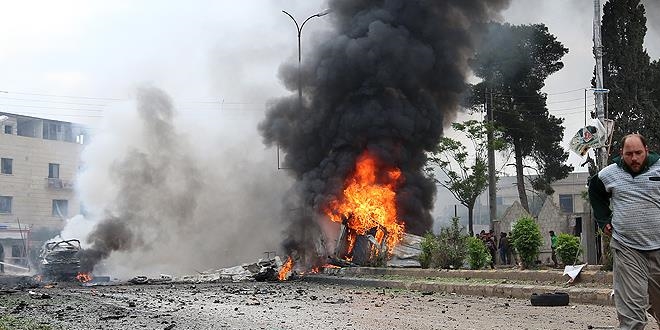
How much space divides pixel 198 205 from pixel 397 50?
13.7 meters

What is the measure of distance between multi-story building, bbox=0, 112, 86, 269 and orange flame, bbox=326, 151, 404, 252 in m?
28.4

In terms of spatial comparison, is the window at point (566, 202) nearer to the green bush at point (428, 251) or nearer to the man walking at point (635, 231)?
the green bush at point (428, 251)

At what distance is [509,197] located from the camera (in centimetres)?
8925

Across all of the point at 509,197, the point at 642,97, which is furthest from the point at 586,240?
the point at 509,197

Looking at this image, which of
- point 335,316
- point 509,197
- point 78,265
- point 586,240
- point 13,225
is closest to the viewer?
point 335,316

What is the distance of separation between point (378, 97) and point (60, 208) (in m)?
34.5

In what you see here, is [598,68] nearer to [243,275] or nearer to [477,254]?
[477,254]

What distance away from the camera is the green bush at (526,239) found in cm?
1733

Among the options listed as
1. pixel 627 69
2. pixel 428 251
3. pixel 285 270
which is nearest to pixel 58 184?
pixel 285 270

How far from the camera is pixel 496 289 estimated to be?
14.7 m

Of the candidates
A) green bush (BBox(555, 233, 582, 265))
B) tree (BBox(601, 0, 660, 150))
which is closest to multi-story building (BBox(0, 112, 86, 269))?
tree (BBox(601, 0, 660, 150))

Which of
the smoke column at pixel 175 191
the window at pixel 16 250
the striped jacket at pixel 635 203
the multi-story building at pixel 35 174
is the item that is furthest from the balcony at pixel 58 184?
the striped jacket at pixel 635 203

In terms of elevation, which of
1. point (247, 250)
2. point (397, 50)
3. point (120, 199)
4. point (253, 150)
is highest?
point (397, 50)

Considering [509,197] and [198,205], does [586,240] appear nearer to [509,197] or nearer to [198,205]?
[198,205]
